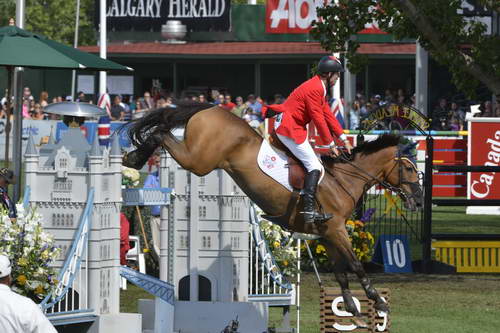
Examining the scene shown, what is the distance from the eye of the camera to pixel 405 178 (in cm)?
1110

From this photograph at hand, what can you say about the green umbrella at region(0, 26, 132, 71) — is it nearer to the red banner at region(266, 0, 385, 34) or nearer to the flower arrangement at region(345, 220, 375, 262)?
Answer: the flower arrangement at region(345, 220, 375, 262)

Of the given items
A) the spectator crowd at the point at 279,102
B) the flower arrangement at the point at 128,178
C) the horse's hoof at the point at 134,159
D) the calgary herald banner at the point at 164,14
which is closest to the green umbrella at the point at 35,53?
the flower arrangement at the point at 128,178

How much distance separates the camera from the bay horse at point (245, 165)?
1017cm

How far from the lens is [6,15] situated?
57094mm

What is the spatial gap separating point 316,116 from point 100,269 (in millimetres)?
2319

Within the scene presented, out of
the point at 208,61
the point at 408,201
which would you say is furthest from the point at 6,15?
the point at 408,201

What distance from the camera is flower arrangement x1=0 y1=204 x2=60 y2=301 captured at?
339 inches

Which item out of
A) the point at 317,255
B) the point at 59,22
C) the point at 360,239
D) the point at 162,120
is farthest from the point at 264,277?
the point at 59,22

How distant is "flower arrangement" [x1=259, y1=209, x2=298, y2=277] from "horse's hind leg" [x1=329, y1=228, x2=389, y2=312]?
42.2 inches

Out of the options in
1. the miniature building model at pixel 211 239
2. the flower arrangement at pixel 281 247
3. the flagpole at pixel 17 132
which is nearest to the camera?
the miniature building model at pixel 211 239

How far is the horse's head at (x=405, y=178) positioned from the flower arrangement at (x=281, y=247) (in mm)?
1253

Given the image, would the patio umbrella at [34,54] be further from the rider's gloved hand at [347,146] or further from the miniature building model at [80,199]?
the rider's gloved hand at [347,146]

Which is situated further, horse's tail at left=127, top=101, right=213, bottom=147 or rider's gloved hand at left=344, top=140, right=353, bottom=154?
rider's gloved hand at left=344, top=140, right=353, bottom=154

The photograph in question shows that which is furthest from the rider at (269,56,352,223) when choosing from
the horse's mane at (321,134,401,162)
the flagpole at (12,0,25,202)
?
the flagpole at (12,0,25,202)
